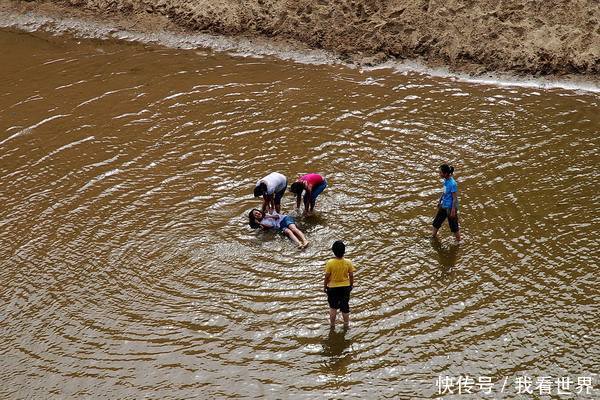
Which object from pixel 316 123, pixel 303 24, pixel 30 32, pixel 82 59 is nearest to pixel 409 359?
pixel 316 123

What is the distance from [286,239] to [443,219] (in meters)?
2.78

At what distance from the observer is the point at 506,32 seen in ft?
59.8

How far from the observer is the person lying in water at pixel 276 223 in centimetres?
1194

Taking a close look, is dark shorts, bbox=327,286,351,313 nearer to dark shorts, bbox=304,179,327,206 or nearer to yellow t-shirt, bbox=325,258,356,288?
yellow t-shirt, bbox=325,258,356,288

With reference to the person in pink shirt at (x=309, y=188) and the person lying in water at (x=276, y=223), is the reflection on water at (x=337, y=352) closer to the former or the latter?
the person lying in water at (x=276, y=223)

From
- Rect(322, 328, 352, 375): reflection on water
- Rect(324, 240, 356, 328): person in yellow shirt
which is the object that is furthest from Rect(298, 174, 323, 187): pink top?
Rect(322, 328, 352, 375): reflection on water

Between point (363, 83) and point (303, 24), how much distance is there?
12.0ft

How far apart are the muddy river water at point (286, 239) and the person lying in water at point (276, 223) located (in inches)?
8.1

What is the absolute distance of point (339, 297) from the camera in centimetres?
961

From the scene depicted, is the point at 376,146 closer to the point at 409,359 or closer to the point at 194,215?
the point at 194,215

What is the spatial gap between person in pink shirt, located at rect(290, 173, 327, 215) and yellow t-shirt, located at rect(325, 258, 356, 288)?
290cm

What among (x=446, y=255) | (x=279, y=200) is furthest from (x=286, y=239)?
(x=446, y=255)

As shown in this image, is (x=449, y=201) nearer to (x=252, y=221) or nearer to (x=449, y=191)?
(x=449, y=191)

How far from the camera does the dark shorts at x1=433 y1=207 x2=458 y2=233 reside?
1138 cm
